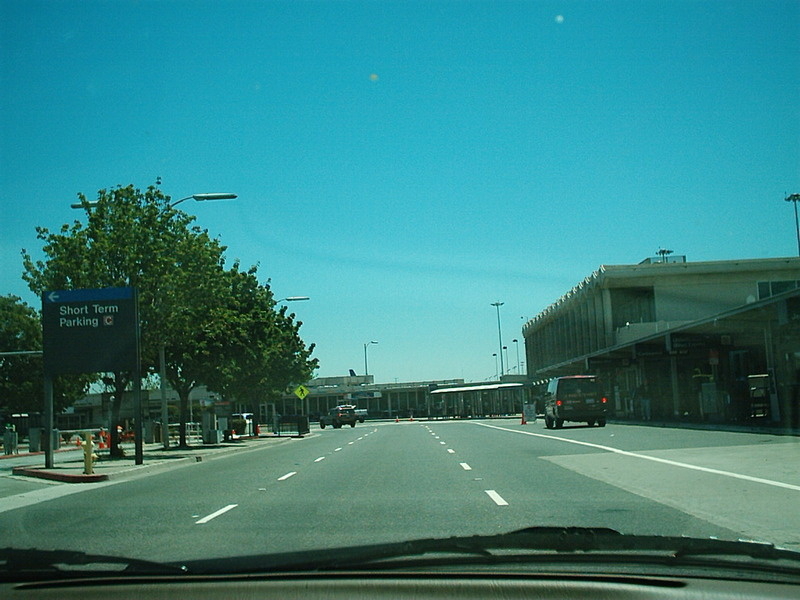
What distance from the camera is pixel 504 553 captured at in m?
5.15

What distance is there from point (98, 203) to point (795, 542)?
24371 millimetres

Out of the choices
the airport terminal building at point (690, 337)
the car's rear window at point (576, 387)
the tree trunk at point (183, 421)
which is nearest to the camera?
the airport terminal building at point (690, 337)

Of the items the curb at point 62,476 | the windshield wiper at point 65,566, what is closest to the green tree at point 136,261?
the curb at point 62,476

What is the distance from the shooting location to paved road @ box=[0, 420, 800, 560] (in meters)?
9.75

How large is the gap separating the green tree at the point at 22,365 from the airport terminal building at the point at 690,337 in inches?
1454

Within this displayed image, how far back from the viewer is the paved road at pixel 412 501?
9.75 meters

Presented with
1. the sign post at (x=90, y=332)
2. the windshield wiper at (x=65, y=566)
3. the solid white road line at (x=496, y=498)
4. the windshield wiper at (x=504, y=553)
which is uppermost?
the sign post at (x=90, y=332)

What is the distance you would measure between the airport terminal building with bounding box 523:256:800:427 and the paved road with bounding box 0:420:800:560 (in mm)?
11277

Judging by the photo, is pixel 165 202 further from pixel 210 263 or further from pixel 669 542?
pixel 669 542

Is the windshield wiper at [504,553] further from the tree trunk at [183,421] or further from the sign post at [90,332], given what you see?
the tree trunk at [183,421]

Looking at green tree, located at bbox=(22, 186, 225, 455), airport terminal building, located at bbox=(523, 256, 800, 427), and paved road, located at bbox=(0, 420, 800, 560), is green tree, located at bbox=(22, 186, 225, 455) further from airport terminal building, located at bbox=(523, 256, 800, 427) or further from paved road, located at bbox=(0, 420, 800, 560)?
airport terminal building, located at bbox=(523, 256, 800, 427)

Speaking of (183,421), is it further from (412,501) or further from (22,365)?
(22,365)

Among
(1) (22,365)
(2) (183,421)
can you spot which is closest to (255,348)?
(2) (183,421)

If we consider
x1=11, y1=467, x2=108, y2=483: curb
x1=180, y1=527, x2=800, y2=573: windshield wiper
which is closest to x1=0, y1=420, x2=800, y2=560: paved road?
x1=11, y1=467, x2=108, y2=483: curb
